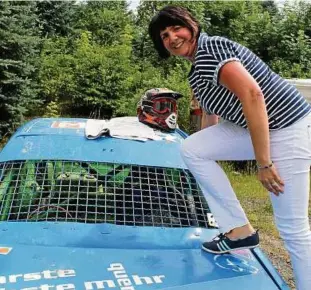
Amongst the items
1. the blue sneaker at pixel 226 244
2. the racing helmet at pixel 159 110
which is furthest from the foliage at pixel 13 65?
the blue sneaker at pixel 226 244

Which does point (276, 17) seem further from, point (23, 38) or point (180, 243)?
point (180, 243)

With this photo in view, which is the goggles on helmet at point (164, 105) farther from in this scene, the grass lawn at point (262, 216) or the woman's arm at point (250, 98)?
the grass lawn at point (262, 216)

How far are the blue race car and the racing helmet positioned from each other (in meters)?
0.17

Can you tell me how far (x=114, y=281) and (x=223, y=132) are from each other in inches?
32.5

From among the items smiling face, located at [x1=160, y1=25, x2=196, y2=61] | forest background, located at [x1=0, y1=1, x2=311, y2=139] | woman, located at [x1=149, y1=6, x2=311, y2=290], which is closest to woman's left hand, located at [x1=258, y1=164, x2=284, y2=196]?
woman, located at [x1=149, y1=6, x2=311, y2=290]

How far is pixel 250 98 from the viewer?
185 centimetres

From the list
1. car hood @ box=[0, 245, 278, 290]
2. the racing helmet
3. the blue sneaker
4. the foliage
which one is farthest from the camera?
the foliage

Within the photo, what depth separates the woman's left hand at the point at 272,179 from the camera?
1.96 meters

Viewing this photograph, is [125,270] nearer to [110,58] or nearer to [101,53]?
[110,58]

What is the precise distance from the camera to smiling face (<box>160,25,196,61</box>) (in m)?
2.02

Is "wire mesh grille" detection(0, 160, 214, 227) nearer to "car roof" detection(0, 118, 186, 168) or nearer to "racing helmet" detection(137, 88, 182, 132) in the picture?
"car roof" detection(0, 118, 186, 168)

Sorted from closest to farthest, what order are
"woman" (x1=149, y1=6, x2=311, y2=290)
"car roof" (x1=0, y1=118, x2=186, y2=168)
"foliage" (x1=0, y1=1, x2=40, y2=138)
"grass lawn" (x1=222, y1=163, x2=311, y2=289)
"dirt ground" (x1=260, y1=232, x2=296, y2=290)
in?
"woman" (x1=149, y1=6, x2=311, y2=290)
"car roof" (x1=0, y1=118, x2=186, y2=168)
"dirt ground" (x1=260, y1=232, x2=296, y2=290)
"grass lawn" (x1=222, y1=163, x2=311, y2=289)
"foliage" (x1=0, y1=1, x2=40, y2=138)

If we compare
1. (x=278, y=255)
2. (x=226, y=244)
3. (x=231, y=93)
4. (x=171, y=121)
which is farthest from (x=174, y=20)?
(x=278, y=255)

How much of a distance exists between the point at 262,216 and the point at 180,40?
3.95 m
